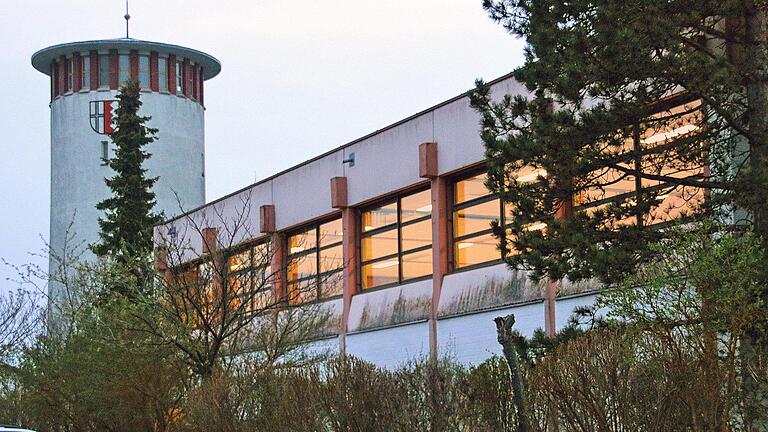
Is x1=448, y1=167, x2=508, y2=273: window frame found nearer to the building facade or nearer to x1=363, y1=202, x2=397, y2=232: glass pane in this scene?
the building facade

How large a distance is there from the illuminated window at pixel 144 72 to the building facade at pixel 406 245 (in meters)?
36.8

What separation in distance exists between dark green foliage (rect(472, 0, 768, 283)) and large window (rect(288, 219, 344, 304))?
696 inches

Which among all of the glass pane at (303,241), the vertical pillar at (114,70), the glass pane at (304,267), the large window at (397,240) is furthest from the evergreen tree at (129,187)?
the large window at (397,240)

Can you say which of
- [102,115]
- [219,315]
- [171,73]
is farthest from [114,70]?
[219,315]

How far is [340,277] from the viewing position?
38.9 meters

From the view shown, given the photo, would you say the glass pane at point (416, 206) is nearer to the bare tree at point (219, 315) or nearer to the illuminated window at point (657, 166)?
the bare tree at point (219, 315)

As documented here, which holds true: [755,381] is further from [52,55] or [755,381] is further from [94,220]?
[52,55]

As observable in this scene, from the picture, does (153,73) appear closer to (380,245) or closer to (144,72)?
(144,72)

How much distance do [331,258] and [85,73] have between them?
42365 mm

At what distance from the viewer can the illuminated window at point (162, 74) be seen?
79.1 meters

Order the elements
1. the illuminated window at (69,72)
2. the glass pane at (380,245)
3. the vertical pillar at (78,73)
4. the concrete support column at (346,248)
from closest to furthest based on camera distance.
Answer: the glass pane at (380,245) → the concrete support column at (346,248) → the vertical pillar at (78,73) → the illuminated window at (69,72)

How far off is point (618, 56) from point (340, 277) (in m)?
20.0

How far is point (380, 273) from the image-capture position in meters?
37.9

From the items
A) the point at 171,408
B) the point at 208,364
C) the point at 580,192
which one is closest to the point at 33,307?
the point at 171,408
